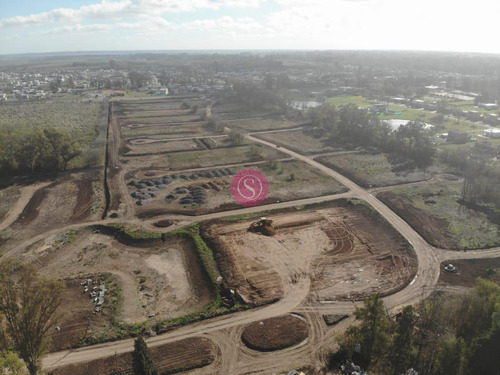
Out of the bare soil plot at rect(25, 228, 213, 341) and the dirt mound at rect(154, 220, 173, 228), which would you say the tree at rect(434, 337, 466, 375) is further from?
the dirt mound at rect(154, 220, 173, 228)

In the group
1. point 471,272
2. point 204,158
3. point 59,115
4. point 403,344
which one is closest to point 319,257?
point 471,272

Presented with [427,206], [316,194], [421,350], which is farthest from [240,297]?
[427,206]

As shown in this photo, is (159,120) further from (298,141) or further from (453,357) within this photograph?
(453,357)

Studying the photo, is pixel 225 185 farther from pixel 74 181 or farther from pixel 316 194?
pixel 74 181

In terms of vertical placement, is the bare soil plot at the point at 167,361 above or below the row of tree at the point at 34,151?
below

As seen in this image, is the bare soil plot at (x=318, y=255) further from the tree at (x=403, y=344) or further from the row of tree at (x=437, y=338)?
the tree at (x=403, y=344)

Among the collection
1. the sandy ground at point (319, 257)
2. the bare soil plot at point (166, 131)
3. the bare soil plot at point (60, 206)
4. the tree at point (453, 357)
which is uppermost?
the bare soil plot at point (166, 131)

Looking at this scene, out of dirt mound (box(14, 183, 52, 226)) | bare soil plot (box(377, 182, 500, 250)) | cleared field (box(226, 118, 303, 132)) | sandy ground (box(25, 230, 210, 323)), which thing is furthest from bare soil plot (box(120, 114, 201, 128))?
bare soil plot (box(377, 182, 500, 250))

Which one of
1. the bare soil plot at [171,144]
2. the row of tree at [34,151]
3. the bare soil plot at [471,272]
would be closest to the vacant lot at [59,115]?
the bare soil plot at [171,144]
